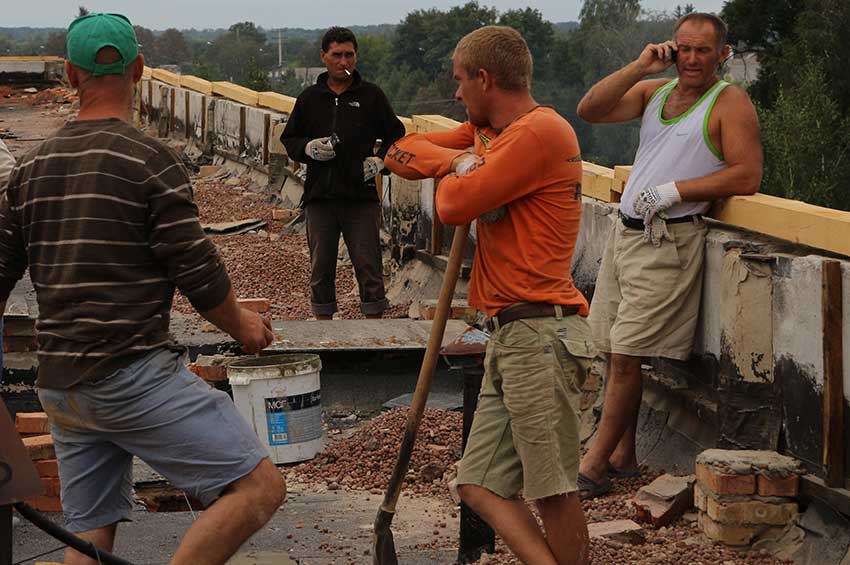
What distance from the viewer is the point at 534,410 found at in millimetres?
4469

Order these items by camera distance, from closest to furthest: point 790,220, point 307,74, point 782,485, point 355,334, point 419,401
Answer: point 419,401
point 782,485
point 790,220
point 355,334
point 307,74

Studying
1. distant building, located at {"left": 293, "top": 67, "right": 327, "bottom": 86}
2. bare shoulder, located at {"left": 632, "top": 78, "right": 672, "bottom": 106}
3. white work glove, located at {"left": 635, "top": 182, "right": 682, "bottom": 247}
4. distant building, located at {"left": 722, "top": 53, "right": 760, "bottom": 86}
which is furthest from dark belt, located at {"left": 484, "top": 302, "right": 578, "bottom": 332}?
distant building, located at {"left": 293, "top": 67, "right": 327, "bottom": 86}

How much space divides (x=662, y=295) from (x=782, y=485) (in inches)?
43.9

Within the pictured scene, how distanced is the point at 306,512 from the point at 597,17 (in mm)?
118695

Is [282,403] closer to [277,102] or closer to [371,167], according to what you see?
[371,167]

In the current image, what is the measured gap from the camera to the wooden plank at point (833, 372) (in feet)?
16.6

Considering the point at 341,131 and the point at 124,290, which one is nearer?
the point at 124,290

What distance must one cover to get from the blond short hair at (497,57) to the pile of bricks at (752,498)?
189 cm

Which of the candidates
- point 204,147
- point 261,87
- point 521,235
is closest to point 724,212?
point 521,235

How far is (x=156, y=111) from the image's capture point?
25484 millimetres

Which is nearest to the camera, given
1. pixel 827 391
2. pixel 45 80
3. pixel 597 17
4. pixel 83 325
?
pixel 83 325

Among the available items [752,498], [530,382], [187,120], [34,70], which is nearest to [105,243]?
[530,382]

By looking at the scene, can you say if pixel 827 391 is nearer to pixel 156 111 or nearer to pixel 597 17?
pixel 156 111

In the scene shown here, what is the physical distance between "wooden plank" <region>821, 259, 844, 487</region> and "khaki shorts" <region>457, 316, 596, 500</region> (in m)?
1.07
